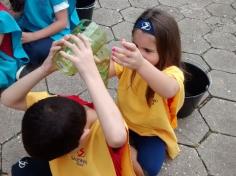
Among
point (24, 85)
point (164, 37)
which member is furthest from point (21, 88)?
point (164, 37)

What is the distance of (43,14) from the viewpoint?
250 cm

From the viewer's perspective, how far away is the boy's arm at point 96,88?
112cm

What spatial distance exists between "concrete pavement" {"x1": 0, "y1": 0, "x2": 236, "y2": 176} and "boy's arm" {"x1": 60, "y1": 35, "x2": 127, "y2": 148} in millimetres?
877

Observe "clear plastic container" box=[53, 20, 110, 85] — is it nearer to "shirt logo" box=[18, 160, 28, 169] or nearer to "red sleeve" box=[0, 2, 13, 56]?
"shirt logo" box=[18, 160, 28, 169]

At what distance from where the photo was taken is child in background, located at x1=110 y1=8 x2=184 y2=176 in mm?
1407

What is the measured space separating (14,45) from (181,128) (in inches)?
45.7

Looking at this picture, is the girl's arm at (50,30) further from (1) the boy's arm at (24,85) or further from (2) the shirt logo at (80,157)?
(2) the shirt logo at (80,157)

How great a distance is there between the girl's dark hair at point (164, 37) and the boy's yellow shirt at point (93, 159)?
1.20ft

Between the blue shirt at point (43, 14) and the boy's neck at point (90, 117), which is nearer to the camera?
the boy's neck at point (90, 117)

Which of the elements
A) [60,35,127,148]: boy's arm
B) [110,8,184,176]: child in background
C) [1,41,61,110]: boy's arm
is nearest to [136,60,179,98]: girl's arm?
[110,8,184,176]: child in background

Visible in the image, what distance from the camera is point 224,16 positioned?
10.9 ft

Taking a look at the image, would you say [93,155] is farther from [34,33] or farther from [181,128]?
[34,33]

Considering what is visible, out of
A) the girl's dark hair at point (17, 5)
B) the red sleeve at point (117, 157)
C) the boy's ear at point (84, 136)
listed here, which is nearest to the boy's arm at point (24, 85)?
the boy's ear at point (84, 136)

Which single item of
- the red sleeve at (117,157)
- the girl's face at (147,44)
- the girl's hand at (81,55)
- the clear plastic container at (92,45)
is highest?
the girl's hand at (81,55)
